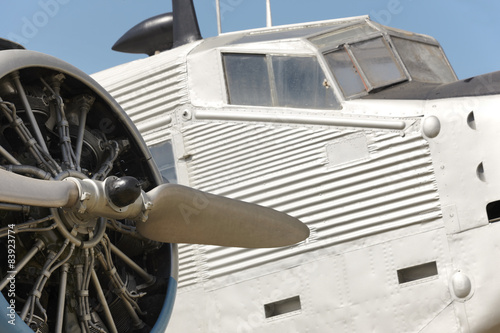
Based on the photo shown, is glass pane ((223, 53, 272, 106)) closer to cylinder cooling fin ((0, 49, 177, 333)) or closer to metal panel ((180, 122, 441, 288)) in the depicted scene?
metal panel ((180, 122, 441, 288))

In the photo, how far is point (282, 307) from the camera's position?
9.38m

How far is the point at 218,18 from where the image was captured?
1318cm

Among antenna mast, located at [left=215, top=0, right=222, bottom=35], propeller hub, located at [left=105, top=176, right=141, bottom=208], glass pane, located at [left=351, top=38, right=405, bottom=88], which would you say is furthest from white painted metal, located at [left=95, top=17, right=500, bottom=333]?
propeller hub, located at [left=105, top=176, right=141, bottom=208]

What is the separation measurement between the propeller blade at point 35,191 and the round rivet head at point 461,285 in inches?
156

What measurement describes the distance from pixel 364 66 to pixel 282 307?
9.82 ft

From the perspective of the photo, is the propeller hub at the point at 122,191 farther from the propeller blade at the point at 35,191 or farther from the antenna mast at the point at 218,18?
the antenna mast at the point at 218,18

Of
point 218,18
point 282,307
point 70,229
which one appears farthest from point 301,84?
point 70,229

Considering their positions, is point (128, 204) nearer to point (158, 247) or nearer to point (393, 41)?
point (158, 247)

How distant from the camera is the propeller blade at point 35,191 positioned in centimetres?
636

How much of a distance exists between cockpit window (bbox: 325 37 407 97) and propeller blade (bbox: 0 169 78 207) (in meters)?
4.09

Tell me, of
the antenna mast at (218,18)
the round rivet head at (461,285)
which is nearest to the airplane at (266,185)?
the round rivet head at (461,285)

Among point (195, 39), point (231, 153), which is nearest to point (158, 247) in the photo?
point (231, 153)

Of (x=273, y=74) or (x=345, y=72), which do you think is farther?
(x=273, y=74)

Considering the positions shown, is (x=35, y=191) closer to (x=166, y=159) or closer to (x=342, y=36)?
(x=166, y=159)
